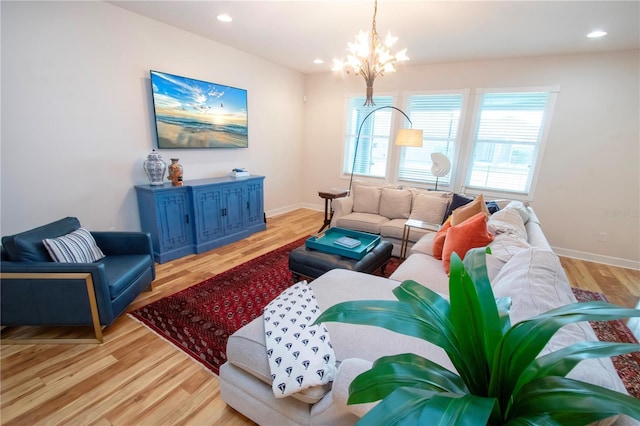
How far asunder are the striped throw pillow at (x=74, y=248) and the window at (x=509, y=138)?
491cm

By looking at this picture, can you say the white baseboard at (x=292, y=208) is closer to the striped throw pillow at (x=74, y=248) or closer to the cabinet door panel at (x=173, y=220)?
the cabinet door panel at (x=173, y=220)

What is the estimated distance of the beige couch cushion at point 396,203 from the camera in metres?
3.93

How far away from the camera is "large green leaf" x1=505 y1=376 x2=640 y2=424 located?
1.59 ft

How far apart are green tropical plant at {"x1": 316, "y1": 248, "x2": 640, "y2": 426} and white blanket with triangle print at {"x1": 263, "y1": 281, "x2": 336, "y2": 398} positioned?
409 mm

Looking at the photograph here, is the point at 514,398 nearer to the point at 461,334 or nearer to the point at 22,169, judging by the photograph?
the point at 461,334

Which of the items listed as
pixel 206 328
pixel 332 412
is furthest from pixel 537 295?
pixel 206 328

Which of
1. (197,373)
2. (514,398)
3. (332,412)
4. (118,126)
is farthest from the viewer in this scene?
(118,126)

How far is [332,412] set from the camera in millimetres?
1069

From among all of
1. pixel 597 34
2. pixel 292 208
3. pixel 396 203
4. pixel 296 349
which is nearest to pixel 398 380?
pixel 296 349

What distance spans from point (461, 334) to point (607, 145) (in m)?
4.70

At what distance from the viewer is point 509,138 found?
13.8ft

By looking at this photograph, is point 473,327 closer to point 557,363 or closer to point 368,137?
point 557,363

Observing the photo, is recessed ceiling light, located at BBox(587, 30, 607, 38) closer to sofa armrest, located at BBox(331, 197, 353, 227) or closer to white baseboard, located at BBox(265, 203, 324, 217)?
sofa armrest, located at BBox(331, 197, 353, 227)

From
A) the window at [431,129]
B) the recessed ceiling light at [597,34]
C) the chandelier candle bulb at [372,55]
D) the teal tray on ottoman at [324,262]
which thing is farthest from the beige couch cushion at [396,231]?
the recessed ceiling light at [597,34]
